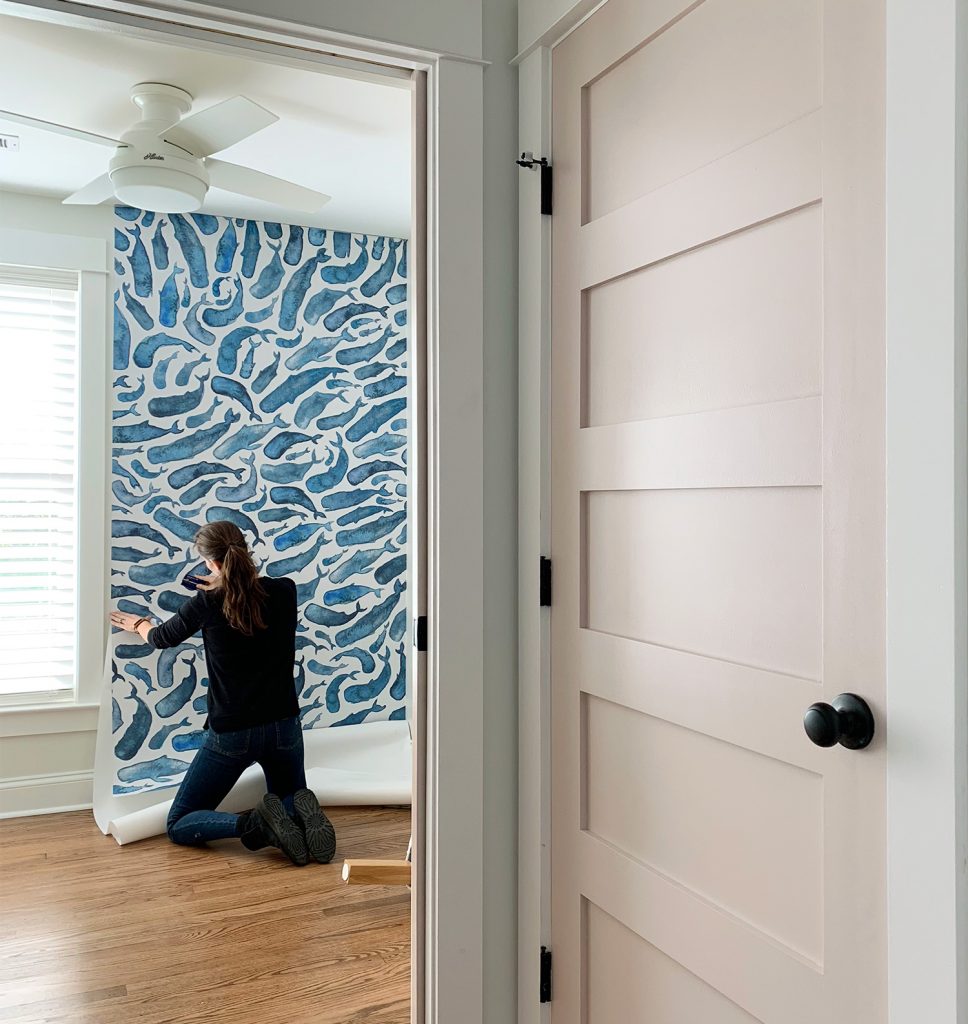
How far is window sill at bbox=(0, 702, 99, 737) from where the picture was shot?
384cm

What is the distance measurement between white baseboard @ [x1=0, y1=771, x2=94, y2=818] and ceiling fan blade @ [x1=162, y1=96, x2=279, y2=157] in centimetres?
259

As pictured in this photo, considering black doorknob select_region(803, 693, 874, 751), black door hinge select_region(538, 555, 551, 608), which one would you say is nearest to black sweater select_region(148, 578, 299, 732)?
black door hinge select_region(538, 555, 551, 608)

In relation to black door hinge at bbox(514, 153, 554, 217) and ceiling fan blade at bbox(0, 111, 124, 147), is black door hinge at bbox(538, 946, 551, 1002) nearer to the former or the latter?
black door hinge at bbox(514, 153, 554, 217)

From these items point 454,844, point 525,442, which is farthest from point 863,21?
point 454,844

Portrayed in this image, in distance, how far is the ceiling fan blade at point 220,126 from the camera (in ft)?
8.45

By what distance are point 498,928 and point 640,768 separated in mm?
555

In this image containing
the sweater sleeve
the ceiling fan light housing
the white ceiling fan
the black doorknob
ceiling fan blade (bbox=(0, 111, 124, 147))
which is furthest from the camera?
the sweater sleeve

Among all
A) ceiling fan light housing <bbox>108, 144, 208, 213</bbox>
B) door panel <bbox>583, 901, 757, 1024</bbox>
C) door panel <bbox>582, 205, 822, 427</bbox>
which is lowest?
door panel <bbox>583, 901, 757, 1024</bbox>

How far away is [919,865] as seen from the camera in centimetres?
102

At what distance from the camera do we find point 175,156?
9.45ft

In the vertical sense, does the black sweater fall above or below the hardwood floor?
above

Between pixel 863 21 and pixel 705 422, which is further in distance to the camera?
pixel 705 422

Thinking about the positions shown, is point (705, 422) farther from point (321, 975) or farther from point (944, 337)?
point (321, 975)

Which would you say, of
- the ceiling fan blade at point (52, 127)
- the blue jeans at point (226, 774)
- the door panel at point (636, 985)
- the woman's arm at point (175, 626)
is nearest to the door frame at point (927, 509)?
the door panel at point (636, 985)
